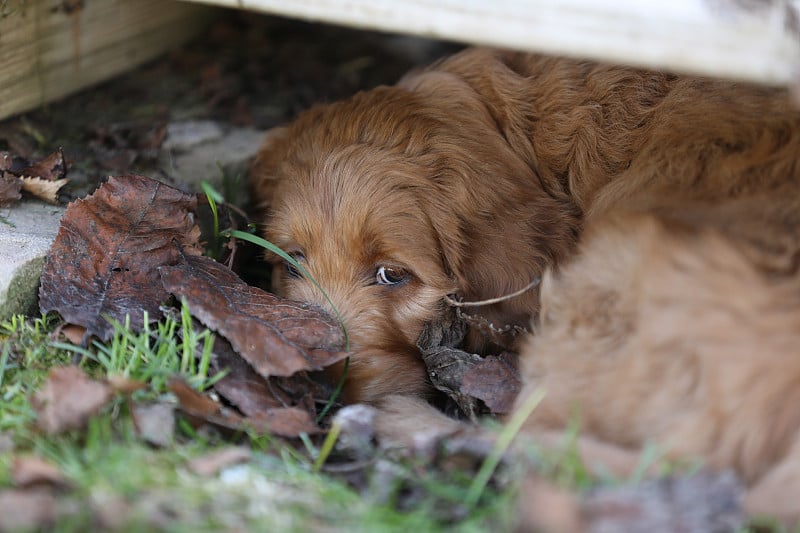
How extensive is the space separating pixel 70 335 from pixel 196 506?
107 cm

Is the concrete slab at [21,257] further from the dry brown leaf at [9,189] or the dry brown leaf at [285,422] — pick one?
the dry brown leaf at [285,422]

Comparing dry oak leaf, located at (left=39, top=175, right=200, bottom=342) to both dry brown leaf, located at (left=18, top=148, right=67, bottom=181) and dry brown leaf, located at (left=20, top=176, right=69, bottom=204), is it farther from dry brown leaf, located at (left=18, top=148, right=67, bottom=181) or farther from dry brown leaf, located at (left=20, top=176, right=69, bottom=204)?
dry brown leaf, located at (left=18, top=148, right=67, bottom=181)

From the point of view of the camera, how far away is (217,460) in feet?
6.90

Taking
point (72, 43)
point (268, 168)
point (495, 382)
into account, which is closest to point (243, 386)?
point (495, 382)

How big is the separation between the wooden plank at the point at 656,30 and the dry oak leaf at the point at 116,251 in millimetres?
1424

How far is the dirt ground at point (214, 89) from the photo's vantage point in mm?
3805

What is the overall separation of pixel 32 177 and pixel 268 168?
37.8 inches

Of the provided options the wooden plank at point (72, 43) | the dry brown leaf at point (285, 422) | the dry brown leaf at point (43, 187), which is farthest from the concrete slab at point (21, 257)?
the dry brown leaf at point (285, 422)

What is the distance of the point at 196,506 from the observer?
1896 millimetres

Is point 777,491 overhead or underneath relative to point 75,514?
overhead

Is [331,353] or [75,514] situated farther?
[331,353]

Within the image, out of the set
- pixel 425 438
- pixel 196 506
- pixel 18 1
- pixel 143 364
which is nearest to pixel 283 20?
pixel 18 1

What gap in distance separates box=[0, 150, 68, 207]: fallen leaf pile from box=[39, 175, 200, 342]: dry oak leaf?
41 cm

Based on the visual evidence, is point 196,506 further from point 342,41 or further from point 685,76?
point 342,41
